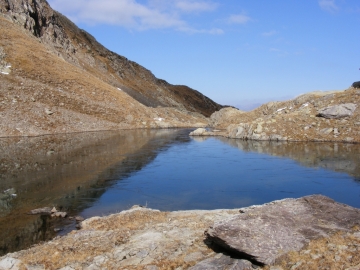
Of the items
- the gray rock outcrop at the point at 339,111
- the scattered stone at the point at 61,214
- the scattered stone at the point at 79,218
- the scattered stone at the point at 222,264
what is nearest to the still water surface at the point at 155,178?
the scattered stone at the point at 79,218

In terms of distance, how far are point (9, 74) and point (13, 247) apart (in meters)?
52.3

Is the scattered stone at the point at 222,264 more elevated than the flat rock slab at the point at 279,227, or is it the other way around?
the flat rock slab at the point at 279,227

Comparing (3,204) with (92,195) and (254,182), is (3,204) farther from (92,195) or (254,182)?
(254,182)

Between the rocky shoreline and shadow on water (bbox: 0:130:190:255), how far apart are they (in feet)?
10.0

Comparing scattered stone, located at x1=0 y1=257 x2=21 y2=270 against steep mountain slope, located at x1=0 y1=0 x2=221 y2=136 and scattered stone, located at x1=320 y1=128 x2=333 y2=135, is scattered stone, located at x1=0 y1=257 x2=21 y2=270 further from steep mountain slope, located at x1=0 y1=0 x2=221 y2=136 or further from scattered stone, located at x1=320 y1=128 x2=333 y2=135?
steep mountain slope, located at x1=0 y1=0 x2=221 y2=136

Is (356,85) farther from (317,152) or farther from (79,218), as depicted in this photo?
(79,218)

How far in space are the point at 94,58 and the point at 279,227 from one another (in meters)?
111

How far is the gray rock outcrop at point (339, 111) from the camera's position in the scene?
41188 mm

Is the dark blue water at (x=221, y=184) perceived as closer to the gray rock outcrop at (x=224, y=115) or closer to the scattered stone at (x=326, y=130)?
the scattered stone at (x=326, y=130)

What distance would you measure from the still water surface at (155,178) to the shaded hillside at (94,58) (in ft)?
172

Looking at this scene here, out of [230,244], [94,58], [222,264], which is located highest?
[94,58]

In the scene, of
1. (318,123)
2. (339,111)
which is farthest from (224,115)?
(339,111)

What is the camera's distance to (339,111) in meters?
41.6

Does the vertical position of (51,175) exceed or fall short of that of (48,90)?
it falls short
